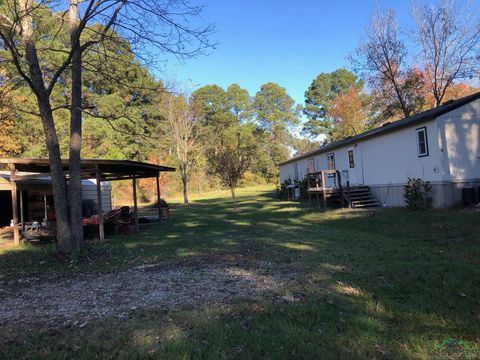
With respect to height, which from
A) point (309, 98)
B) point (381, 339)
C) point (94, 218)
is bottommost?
point (381, 339)

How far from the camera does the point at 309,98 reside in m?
58.7

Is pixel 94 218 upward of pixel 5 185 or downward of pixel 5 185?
downward

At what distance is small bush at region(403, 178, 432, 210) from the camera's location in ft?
43.6

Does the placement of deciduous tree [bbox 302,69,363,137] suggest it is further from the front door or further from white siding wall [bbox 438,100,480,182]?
white siding wall [bbox 438,100,480,182]

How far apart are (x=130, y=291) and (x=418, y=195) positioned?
11.0m

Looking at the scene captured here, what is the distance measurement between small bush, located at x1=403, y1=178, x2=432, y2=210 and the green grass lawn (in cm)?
451

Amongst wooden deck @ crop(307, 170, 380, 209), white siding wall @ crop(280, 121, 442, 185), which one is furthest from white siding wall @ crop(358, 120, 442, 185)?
wooden deck @ crop(307, 170, 380, 209)

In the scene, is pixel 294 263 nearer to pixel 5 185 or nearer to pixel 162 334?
pixel 162 334

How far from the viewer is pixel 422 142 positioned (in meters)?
13.9

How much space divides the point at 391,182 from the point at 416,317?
496 inches

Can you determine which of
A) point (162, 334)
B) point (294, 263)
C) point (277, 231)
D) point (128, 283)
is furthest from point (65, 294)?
point (277, 231)

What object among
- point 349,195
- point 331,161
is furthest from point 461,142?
point 331,161

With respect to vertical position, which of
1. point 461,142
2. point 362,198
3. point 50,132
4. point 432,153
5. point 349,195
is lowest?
point 362,198

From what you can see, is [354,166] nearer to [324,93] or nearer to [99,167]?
[99,167]
